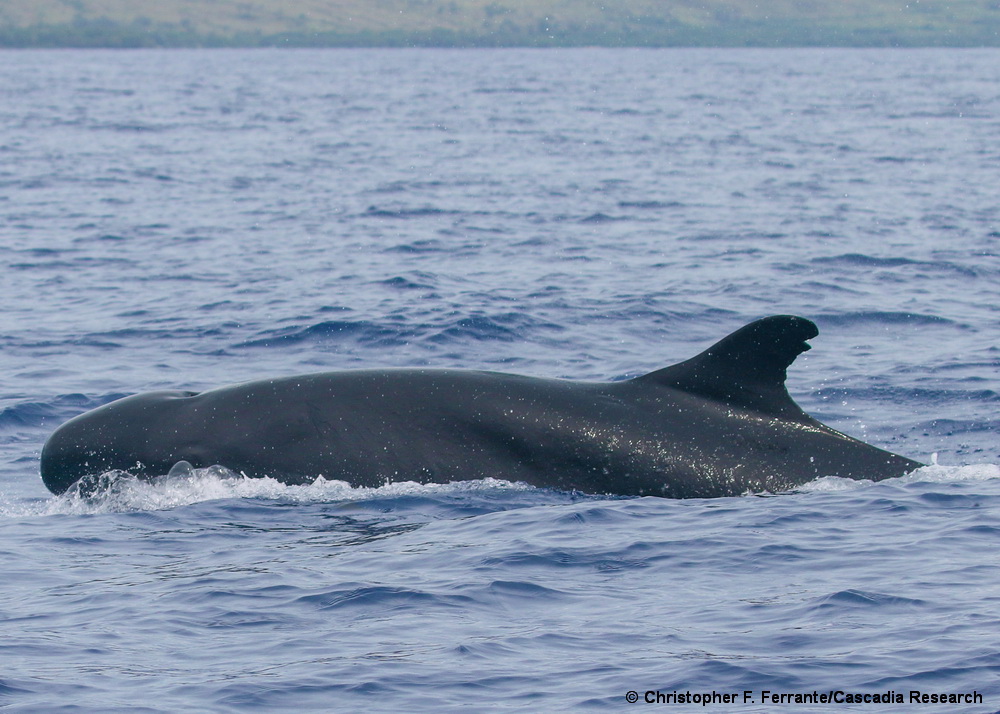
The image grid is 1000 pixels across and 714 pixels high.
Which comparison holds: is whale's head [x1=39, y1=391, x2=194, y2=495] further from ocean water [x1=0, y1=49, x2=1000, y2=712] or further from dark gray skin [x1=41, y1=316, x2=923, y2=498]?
ocean water [x1=0, y1=49, x2=1000, y2=712]

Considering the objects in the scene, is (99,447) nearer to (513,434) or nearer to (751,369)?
(513,434)

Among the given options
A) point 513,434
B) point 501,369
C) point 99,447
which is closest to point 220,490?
point 99,447

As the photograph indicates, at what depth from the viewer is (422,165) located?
188ft

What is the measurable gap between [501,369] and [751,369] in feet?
31.6

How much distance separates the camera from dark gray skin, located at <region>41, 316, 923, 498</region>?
13805mm

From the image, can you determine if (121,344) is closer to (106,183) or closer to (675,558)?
(675,558)

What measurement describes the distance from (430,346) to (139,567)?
11.7m

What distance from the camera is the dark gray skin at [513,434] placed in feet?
45.3

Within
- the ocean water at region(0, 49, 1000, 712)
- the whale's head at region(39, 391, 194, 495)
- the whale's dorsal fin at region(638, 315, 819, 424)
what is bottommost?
the ocean water at region(0, 49, 1000, 712)

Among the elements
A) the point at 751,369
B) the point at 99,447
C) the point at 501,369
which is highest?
the point at 751,369

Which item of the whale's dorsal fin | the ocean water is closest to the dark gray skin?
the whale's dorsal fin

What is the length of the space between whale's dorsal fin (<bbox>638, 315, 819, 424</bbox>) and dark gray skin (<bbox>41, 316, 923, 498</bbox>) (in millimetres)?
14

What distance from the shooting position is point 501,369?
22891 mm

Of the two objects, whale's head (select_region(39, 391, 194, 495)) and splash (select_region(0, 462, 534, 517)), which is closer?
splash (select_region(0, 462, 534, 517))
